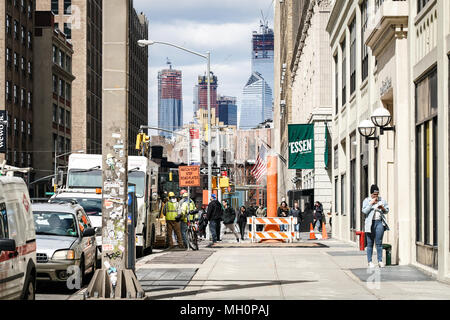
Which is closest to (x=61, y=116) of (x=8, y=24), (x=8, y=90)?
(x=8, y=90)

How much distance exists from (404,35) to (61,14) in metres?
98.8

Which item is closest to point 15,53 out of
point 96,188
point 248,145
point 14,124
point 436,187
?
point 14,124

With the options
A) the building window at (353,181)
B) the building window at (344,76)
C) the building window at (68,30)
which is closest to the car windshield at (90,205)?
the building window at (353,181)

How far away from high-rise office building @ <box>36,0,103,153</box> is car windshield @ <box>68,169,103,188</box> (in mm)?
81331

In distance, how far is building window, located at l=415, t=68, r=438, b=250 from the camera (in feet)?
55.7

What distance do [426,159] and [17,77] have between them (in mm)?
70480

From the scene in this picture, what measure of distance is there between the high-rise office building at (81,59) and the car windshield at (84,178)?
8133cm

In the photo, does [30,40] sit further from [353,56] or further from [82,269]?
[82,269]

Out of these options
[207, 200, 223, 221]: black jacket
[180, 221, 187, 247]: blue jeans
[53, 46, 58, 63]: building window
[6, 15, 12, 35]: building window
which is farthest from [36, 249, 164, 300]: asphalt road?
[53, 46, 58, 63]: building window

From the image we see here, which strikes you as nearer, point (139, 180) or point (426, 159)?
point (426, 159)

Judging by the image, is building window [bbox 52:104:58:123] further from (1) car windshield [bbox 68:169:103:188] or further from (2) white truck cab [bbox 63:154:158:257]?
(1) car windshield [bbox 68:169:103:188]

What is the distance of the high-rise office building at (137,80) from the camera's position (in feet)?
450

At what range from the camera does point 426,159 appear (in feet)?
58.7

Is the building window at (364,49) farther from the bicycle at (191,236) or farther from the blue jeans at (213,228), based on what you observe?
the blue jeans at (213,228)
